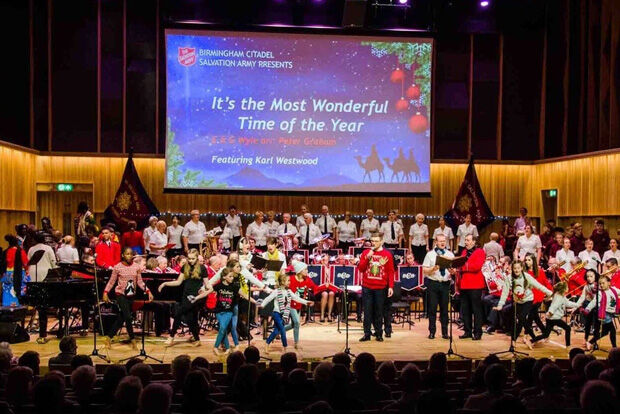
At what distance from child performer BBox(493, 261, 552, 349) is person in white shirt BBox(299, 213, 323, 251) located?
19.1 ft

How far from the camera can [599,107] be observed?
59.7 ft

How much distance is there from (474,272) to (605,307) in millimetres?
2172

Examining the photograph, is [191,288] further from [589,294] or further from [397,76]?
[397,76]

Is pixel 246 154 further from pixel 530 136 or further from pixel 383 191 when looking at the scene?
pixel 530 136

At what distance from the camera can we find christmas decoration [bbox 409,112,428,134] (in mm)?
18656

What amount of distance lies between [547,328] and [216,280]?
210 inches

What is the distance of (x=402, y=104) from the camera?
18.7m

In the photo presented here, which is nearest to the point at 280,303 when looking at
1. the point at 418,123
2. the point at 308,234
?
the point at 308,234

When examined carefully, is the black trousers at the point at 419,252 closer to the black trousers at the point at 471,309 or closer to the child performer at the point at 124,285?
the black trousers at the point at 471,309

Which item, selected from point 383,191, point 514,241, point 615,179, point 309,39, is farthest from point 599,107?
point 309,39

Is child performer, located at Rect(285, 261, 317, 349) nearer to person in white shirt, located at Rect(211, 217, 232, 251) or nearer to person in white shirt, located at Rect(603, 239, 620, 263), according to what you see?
person in white shirt, located at Rect(211, 217, 232, 251)

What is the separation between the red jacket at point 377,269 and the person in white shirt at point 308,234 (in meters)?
4.55

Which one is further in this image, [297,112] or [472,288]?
[297,112]

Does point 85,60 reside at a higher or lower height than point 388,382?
higher
